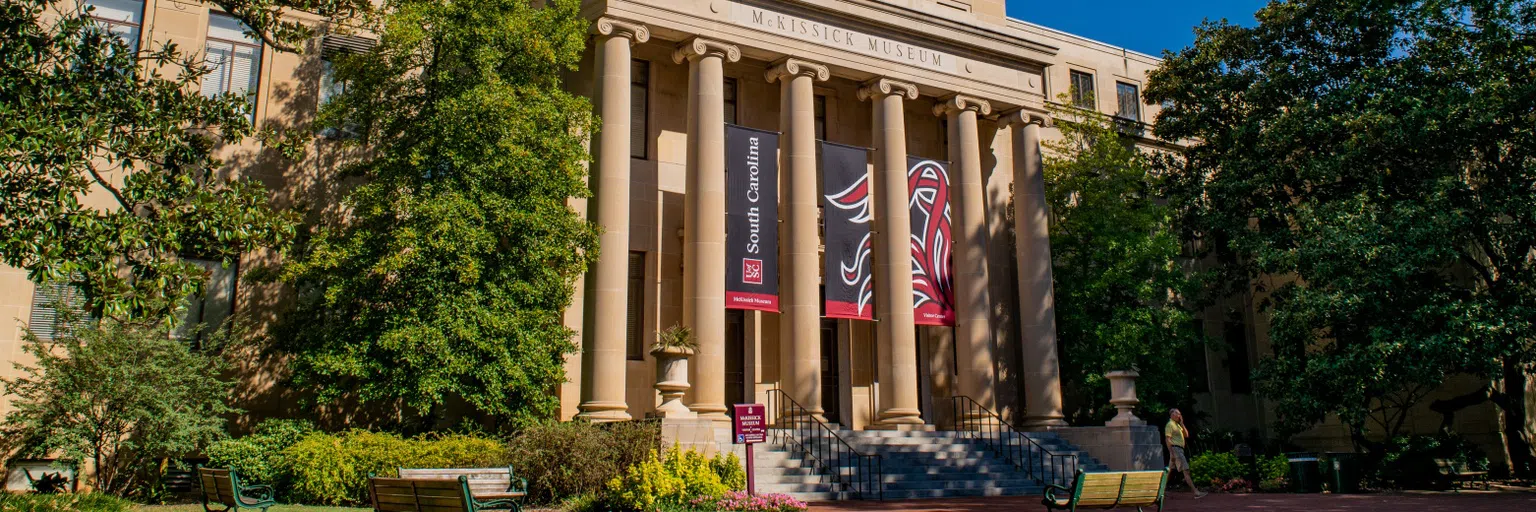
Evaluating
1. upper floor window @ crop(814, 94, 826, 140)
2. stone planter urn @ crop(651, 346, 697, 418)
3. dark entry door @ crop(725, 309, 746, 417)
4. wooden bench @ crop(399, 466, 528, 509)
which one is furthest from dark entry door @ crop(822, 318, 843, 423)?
wooden bench @ crop(399, 466, 528, 509)

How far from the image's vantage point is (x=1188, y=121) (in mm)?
29000

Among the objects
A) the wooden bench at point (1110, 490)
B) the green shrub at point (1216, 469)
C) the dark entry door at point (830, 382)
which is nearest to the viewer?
the wooden bench at point (1110, 490)

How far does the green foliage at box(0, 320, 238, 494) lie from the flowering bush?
29.5 feet

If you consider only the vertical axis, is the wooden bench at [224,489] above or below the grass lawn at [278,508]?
above

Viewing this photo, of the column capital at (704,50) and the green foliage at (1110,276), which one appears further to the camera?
the green foliage at (1110,276)

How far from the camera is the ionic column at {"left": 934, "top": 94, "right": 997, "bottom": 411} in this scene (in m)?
25.3

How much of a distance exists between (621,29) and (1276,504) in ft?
49.4

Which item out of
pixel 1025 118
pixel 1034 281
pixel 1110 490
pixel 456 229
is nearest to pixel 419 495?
pixel 456 229

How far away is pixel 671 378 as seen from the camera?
19.1 metres

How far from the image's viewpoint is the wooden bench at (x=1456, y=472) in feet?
77.5

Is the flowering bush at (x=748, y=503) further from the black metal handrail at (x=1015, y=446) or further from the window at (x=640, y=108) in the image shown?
the window at (x=640, y=108)

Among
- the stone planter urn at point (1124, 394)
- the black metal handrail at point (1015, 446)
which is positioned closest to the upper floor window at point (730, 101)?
the black metal handrail at point (1015, 446)

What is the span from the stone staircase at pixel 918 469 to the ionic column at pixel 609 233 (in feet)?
10.3

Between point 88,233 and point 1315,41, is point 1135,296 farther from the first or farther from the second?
point 88,233
